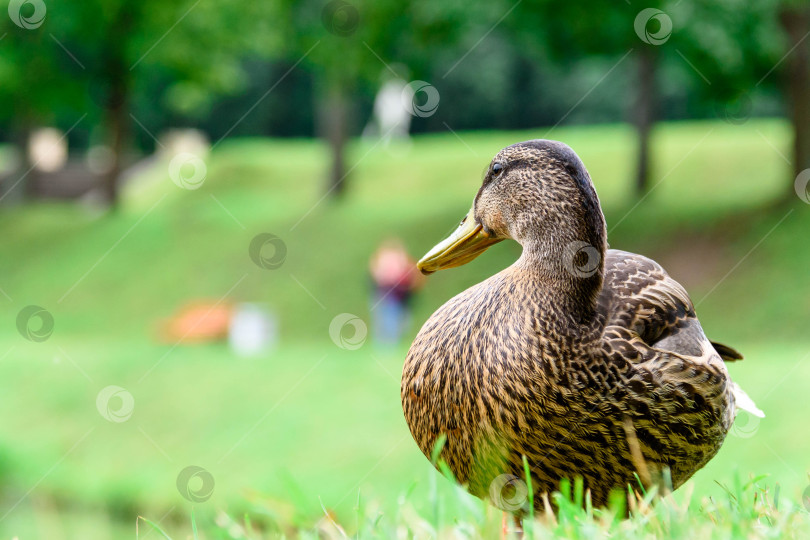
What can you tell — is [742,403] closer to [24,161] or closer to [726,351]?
[726,351]

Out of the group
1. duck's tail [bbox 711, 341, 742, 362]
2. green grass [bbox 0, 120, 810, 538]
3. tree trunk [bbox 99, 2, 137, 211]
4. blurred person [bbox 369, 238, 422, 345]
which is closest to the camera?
duck's tail [bbox 711, 341, 742, 362]

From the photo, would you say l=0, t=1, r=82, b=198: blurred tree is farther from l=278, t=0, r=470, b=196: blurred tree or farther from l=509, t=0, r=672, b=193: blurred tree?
l=509, t=0, r=672, b=193: blurred tree

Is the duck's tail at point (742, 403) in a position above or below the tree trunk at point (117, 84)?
below

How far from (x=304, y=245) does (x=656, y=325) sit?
15.7 metres

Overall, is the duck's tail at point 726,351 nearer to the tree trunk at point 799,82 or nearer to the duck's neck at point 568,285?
the duck's neck at point 568,285

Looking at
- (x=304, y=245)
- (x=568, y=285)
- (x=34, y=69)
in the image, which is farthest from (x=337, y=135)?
(x=568, y=285)

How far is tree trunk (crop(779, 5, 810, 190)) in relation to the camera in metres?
14.0

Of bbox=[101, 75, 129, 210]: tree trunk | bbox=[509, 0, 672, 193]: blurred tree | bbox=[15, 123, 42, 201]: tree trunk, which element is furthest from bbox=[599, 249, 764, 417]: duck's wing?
bbox=[15, 123, 42, 201]: tree trunk

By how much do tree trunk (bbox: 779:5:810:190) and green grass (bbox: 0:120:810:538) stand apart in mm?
799

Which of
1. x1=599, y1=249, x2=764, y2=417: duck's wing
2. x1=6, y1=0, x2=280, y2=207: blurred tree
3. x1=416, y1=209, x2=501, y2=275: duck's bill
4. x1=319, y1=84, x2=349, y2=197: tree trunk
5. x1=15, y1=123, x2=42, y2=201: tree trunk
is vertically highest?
x1=6, y1=0, x2=280, y2=207: blurred tree

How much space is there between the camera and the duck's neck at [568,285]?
8.35 feet

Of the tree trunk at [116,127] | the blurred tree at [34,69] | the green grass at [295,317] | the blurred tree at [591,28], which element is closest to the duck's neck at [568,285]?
the green grass at [295,317]

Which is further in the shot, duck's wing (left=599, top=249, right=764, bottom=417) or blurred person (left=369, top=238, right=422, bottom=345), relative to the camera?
blurred person (left=369, top=238, right=422, bottom=345)

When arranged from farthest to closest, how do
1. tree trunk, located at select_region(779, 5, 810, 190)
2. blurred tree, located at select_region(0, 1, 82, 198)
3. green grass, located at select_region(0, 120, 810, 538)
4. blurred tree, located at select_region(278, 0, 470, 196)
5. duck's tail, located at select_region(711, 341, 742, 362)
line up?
blurred tree, located at select_region(0, 1, 82, 198) → blurred tree, located at select_region(278, 0, 470, 196) → tree trunk, located at select_region(779, 5, 810, 190) → green grass, located at select_region(0, 120, 810, 538) → duck's tail, located at select_region(711, 341, 742, 362)
